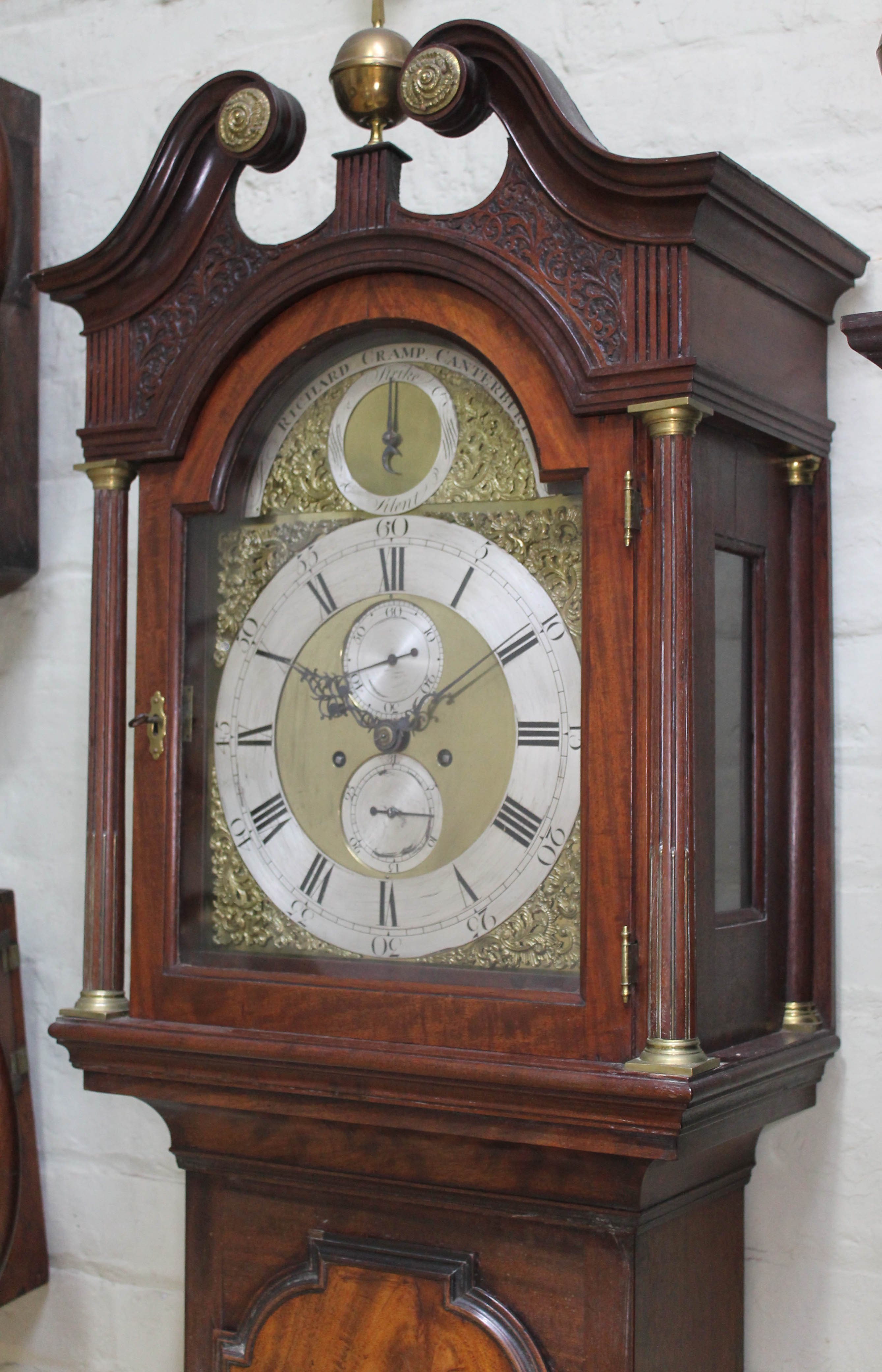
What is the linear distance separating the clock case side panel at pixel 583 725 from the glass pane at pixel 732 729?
0.37 ft

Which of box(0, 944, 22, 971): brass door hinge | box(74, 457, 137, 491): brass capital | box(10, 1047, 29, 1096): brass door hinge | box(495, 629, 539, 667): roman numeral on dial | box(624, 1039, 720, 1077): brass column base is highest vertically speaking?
box(74, 457, 137, 491): brass capital

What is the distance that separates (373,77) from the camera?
140 centimetres

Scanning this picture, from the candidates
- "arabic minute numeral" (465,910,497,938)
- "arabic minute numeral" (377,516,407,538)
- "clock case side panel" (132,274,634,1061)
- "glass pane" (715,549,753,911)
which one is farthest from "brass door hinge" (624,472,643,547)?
"arabic minute numeral" (465,910,497,938)

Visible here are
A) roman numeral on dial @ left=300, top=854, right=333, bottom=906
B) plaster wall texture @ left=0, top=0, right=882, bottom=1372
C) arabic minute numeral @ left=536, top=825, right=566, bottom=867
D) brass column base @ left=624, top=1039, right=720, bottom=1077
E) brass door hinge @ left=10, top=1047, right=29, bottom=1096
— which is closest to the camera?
brass column base @ left=624, top=1039, right=720, bottom=1077

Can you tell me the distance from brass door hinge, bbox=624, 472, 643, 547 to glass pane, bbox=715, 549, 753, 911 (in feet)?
0.36

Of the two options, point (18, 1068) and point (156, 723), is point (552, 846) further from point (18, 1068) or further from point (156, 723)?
point (18, 1068)

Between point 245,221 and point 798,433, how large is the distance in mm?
798

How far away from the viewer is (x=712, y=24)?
1.63 m

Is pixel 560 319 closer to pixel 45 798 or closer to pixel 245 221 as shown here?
pixel 245 221

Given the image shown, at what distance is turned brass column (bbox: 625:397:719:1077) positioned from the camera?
1.23m

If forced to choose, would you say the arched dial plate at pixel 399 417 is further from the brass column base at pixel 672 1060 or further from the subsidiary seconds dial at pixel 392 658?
the brass column base at pixel 672 1060

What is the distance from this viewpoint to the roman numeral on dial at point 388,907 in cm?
138

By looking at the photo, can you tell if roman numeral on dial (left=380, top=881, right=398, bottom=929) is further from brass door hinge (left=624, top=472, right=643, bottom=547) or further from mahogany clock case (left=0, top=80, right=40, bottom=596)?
mahogany clock case (left=0, top=80, right=40, bottom=596)

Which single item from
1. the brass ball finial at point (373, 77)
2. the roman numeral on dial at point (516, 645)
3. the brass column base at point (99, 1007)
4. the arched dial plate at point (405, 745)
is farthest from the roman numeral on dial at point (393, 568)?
the brass column base at point (99, 1007)
